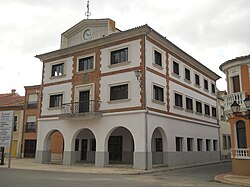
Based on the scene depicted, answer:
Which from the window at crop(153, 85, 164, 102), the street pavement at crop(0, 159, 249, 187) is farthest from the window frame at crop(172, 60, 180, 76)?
the street pavement at crop(0, 159, 249, 187)

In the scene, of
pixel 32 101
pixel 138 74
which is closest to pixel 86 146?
pixel 138 74

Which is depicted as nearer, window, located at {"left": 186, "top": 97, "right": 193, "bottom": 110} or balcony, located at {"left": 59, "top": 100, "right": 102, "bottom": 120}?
balcony, located at {"left": 59, "top": 100, "right": 102, "bottom": 120}

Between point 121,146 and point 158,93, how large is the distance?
5.96m

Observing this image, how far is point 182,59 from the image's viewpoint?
26375 mm

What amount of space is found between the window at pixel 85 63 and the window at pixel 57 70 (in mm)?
2197

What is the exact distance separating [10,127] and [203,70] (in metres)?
19.5

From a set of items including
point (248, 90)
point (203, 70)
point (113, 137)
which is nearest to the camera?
point (248, 90)

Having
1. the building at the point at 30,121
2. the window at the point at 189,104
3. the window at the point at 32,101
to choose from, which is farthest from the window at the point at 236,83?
the window at the point at 32,101

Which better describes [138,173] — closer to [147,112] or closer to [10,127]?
[147,112]

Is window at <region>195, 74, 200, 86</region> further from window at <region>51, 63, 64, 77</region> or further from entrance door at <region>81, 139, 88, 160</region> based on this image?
window at <region>51, 63, 64, 77</region>

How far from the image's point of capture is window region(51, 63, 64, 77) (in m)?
26.2

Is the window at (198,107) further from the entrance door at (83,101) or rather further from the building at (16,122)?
the building at (16,122)

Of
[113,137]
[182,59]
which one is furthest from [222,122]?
[113,137]

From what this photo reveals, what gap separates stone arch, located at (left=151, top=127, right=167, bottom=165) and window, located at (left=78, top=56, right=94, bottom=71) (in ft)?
24.4
